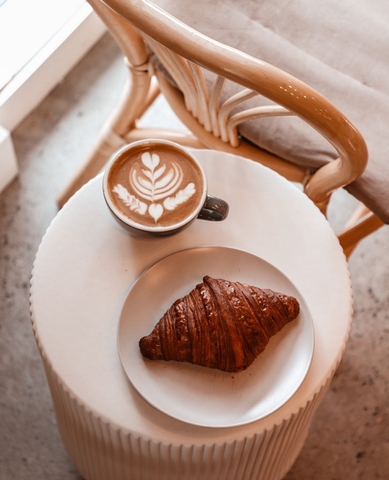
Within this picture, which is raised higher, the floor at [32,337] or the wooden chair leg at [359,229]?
the wooden chair leg at [359,229]

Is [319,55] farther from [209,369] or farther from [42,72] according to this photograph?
[42,72]

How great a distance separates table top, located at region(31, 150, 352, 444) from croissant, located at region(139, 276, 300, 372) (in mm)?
69

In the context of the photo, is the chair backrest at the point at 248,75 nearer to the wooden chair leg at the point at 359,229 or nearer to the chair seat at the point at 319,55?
the chair seat at the point at 319,55

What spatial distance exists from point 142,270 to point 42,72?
2.63 ft

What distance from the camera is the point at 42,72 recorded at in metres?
1.40

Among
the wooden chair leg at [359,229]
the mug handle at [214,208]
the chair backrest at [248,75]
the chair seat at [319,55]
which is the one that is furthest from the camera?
the wooden chair leg at [359,229]

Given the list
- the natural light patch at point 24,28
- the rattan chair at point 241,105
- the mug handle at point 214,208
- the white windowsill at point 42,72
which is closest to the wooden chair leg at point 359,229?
the rattan chair at point 241,105

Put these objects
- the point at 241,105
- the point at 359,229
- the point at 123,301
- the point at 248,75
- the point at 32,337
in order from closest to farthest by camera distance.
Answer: the point at 248,75, the point at 123,301, the point at 241,105, the point at 359,229, the point at 32,337

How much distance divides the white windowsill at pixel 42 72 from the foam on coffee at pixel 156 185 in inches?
23.2

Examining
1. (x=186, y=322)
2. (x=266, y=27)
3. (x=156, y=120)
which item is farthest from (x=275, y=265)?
(x=156, y=120)

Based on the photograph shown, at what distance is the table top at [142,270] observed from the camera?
713mm

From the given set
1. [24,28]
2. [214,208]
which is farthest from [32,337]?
[24,28]

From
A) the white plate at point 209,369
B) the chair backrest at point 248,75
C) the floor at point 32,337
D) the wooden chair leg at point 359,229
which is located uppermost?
the chair backrest at point 248,75

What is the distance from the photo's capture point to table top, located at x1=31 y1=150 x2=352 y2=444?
71 centimetres
